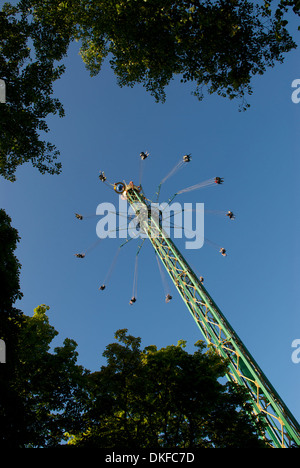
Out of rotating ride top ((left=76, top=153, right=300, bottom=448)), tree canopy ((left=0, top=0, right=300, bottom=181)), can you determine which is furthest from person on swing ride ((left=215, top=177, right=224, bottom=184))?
tree canopy ((left=0, top=0, right=300, bottom=181))

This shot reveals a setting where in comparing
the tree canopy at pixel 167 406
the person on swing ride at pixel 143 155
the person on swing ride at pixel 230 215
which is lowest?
the tree canopy at pixel 167 406

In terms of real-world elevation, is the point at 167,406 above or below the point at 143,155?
below

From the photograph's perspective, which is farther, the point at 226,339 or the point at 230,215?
the point at 230,215

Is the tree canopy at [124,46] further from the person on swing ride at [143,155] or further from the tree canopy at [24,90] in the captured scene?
the person on swing ride at [143,155]

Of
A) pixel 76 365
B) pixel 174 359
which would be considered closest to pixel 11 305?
pixel 76 365

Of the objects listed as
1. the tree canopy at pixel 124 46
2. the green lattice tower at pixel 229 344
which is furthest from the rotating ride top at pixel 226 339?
the tree canopy at pixel 124 46

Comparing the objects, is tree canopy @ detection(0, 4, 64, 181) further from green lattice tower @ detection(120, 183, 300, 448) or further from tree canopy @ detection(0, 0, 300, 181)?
green lattice tower @ detection(120, 183, 300, 448)

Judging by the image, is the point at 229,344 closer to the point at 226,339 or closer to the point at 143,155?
the point at 226,339

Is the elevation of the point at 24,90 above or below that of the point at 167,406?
above

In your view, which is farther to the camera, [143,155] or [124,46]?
[143,155]

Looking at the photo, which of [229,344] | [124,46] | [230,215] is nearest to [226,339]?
[229,344]

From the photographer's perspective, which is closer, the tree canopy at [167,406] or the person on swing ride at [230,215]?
the tree canopy at [167,406]

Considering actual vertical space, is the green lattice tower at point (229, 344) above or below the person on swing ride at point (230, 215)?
below

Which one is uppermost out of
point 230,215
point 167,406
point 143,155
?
point 143,155
